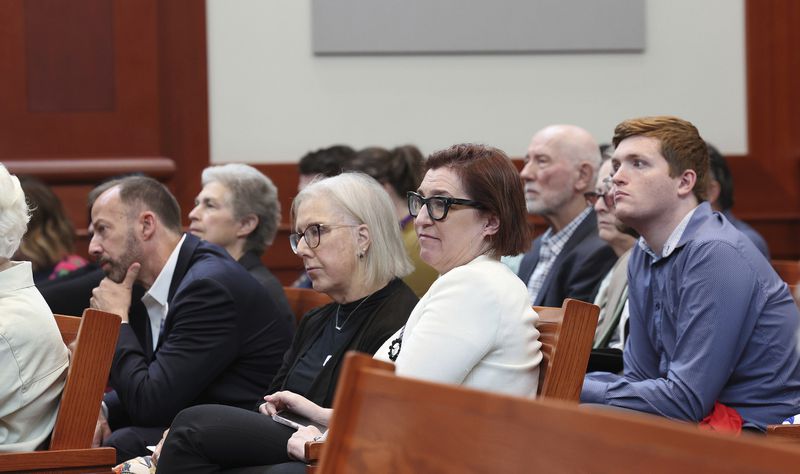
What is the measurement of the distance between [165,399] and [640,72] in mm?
3478

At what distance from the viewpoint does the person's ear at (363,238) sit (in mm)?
3230

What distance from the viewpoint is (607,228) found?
13.0 feet

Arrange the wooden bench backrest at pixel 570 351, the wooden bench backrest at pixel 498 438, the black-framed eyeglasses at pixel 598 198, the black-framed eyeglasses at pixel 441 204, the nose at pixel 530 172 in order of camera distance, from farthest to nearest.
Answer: the nose at pixel 530 172, the black-framed eyeglasses at pixel 598 198, the black-framed eyeglasses at pixel 441 204, the wooden bench backrest at pixel 570 351, the wooden bench backrest at pixel 498 438

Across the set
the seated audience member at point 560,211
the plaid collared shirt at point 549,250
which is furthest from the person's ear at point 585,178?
the plaid collared shirt at point 549,250

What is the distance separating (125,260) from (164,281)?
164mm

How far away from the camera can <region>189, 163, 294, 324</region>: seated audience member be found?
15.2 feet

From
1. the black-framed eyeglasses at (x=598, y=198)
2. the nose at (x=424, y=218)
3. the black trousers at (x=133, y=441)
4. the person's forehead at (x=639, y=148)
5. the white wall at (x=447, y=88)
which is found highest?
A: the white wall at (x=447, y=88)

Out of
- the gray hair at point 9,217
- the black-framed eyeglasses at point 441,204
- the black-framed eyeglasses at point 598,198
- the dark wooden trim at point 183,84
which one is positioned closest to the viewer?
the black-framed eyeglasses at point 441,204

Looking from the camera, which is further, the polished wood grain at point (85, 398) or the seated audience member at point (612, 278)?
the seated audience member at point (612, 278)

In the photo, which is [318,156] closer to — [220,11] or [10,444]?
[220,11]

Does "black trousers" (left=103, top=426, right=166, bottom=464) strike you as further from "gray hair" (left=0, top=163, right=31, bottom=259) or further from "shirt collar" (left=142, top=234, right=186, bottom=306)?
"gray hair" (left=0, top=163, right=31, bottom=259)

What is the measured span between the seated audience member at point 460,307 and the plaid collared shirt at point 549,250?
5.45 ft

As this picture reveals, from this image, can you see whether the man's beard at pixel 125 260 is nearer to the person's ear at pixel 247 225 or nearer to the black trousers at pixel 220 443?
the person's ear at pixel 247 225

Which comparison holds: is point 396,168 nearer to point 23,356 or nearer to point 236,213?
point 236,213
